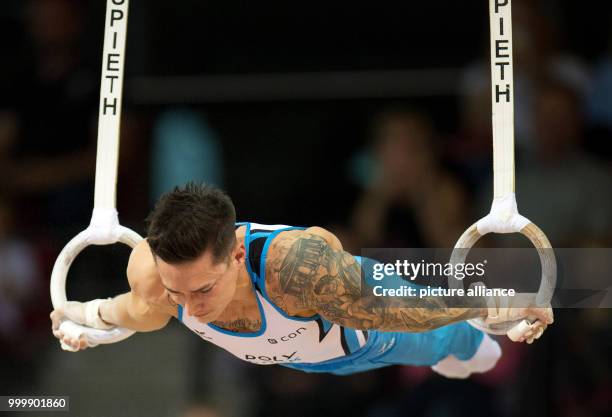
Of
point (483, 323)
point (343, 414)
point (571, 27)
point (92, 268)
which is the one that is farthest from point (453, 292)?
point (571, 27)

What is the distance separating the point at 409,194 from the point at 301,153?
74 centimetres

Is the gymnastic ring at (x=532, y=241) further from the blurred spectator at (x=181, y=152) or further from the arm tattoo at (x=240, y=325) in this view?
the blurred spectator at (x=181, y=152)

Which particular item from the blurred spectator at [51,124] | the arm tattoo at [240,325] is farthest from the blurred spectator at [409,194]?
the arm tattoo at [240,325]

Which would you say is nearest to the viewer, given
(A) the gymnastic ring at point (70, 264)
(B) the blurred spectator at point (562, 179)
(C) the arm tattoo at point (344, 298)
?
(C) the arm tattoo at point (344, 298)

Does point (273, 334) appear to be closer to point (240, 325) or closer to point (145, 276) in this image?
point (240, 325)

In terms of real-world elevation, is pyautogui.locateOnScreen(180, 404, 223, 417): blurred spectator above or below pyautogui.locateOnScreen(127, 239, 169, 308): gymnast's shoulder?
below

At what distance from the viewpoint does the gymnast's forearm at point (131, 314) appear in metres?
3.03

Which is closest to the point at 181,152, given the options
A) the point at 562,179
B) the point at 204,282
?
the point at 562,179

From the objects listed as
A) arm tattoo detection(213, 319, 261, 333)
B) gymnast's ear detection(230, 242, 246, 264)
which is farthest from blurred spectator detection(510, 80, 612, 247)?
gymnast's ear detection(230, 242, 246, 264)

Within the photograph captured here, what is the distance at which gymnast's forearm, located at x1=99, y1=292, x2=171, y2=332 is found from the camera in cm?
303

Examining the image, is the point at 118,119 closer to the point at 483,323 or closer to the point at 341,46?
the point at 483,323

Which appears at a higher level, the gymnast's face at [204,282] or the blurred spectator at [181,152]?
the blurred spectator at [181,152]

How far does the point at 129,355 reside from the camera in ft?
17.4

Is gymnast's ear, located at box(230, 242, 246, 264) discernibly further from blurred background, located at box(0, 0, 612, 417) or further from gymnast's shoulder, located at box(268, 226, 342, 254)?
blurred background, located at box(0, 0, 612, 417)
